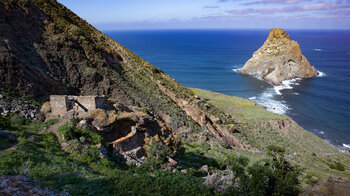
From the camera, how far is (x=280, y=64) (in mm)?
85250

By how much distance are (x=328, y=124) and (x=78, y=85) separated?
159 ft

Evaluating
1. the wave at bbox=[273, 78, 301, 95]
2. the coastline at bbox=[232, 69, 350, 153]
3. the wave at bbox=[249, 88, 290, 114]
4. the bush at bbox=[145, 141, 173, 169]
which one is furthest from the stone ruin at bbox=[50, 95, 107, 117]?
the wave at bbox=[273, 78, 301, 95]

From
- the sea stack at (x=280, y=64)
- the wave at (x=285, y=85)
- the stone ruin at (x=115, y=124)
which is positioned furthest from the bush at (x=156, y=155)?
the sea stack at (x=280, y=64)

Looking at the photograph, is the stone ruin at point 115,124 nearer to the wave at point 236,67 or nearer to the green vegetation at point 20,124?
the green vegetation at point 20,124

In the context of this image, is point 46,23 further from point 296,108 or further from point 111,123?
point 296,108

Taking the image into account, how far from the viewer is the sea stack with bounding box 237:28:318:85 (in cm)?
8406

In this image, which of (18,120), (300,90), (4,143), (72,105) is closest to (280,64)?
(300,90)

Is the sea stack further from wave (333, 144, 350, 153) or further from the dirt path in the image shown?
the dirt path

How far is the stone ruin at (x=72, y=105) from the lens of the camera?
1531 cm

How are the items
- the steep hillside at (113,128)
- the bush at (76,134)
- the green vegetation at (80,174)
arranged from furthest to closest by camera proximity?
the bush at (76,134), the steep hillside at (113,128), the green vegetation at (80,174)

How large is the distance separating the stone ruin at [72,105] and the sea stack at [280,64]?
75.9 meters

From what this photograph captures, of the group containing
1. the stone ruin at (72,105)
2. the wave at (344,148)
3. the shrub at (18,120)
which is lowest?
the wave at (344,148)

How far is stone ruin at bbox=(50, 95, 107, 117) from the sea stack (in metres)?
75.9

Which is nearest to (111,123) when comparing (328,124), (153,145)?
(153,145)
